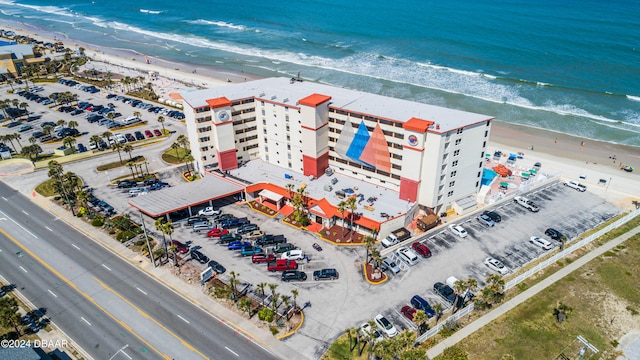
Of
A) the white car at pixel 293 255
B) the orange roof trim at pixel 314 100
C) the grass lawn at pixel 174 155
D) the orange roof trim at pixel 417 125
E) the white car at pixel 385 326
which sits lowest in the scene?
the white car at pixel 385 326

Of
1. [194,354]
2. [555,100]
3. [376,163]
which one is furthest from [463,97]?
[194,354]

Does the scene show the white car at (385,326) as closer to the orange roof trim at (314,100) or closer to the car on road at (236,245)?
the car on road at (236,245)

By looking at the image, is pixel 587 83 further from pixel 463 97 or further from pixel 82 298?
pixel 82 298

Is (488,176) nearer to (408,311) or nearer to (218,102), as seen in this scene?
(408,311)

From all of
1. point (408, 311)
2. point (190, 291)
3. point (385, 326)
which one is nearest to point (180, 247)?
point (190, 291)

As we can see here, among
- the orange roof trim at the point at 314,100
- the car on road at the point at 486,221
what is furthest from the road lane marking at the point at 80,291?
the car on road at the point at 486,221

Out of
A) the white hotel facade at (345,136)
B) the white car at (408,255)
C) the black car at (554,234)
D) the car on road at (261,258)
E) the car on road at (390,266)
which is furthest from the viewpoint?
the white hotel facade at (345,136)

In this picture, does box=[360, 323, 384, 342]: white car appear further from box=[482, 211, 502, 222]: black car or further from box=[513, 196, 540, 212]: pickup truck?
box=[513, 196, 540, 212]: pickup truck
